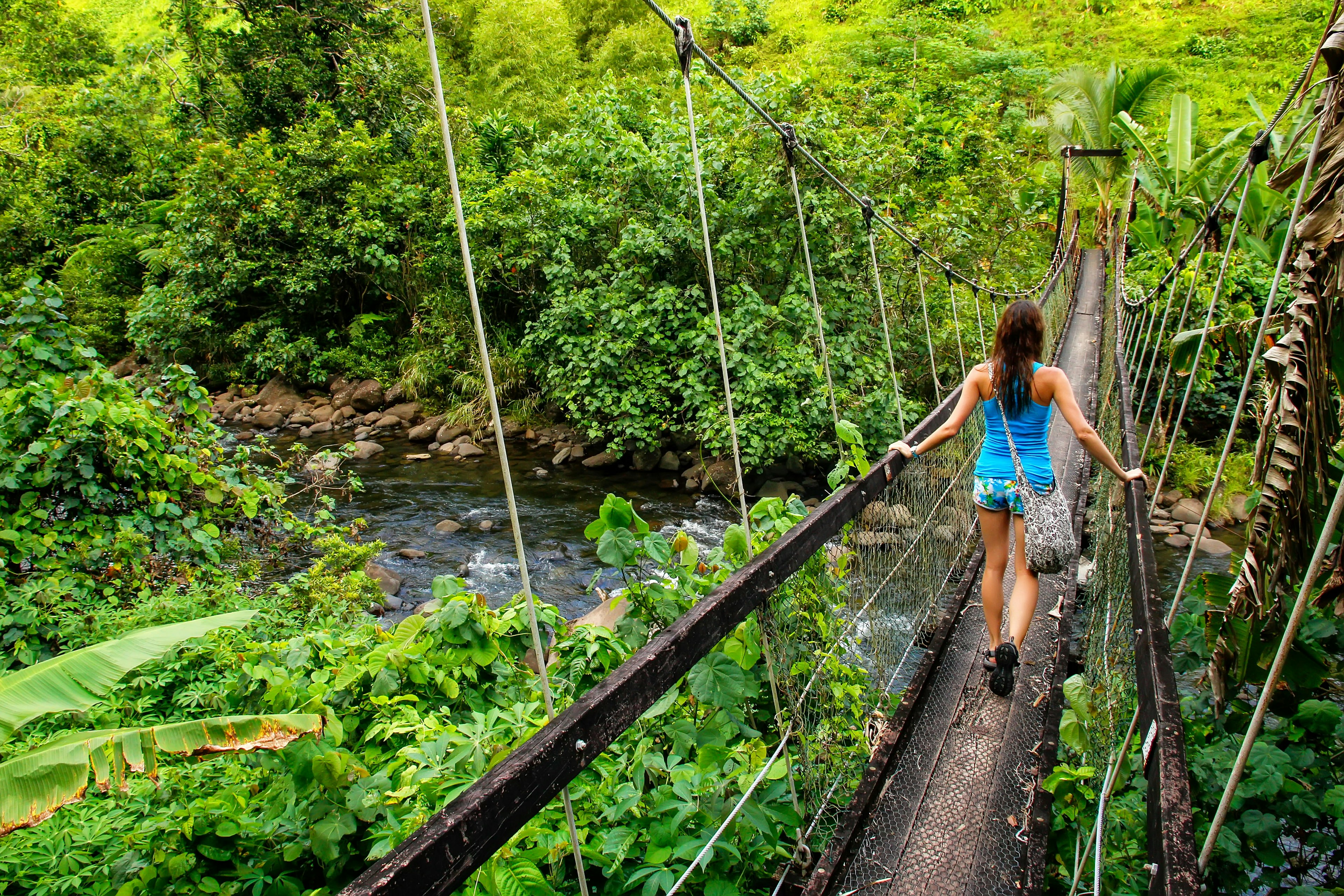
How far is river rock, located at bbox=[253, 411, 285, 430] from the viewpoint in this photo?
9.29 meters

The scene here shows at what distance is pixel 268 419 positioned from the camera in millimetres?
9414

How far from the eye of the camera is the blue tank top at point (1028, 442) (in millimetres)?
1908

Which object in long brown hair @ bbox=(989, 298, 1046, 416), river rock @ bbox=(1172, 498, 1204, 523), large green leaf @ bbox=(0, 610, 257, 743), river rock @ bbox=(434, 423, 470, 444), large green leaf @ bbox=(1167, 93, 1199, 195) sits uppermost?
large green leaf @ bbox=(1167, 93, 1199, 195)

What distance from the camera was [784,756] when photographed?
55.0 inches

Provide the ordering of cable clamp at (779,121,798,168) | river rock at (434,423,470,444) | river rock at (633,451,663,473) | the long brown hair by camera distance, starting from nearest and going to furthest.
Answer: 1. the long brown hair
2. cable clamp at (779,121,798,168)
3. river rock at (633,451,663,473)
4. river rock at (434,423,470,444)

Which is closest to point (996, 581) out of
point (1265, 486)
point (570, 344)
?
point (1265, 486)

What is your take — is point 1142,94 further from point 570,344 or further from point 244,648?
point 244,648

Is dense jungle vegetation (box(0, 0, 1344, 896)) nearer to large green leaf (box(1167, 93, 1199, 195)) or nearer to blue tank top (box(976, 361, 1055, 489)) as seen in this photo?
large green leaf (box(1167, 93, 1199, 195))

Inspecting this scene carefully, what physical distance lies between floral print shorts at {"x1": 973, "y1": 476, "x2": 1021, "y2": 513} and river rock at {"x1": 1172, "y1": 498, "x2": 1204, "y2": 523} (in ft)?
20.0

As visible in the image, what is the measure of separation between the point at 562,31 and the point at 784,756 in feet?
53.6

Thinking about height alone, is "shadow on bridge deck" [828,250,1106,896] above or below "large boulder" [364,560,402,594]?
above

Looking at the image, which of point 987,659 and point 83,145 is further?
point 83,145

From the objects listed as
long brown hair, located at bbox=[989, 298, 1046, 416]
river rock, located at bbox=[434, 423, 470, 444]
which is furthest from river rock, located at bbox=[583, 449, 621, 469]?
long brown hair, located at bbox=[989, 298, 1046, 416]

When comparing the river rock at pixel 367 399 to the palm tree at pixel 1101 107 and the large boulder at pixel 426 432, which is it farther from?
the palm tree at pixel 1101 107
